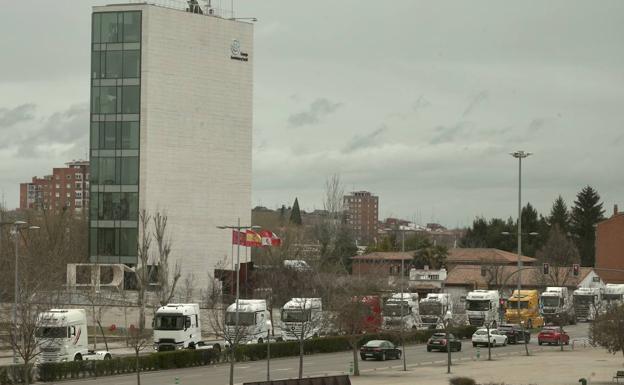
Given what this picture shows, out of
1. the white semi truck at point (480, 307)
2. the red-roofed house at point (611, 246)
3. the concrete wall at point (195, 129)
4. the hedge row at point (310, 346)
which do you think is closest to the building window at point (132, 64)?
the concrete wall at point (195, 129)

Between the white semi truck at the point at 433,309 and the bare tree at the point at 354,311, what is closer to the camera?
the bare tree at the point at 354,311

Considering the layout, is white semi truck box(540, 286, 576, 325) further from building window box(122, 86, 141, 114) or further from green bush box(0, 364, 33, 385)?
green bush box(0, 364, 33, 385)

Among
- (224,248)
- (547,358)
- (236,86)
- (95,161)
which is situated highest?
(236,86)

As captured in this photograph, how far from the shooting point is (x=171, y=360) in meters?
60.8

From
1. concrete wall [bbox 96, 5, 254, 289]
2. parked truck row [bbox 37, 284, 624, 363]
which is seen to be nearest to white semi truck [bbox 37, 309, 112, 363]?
parked truck row [bbox 37, 284, 624, 363]

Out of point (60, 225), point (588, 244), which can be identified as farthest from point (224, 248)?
point (588, 244)

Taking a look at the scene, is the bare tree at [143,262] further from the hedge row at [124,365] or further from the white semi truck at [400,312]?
the hedge row at [124,365]

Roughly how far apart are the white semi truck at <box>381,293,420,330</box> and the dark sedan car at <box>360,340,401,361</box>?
350 cm

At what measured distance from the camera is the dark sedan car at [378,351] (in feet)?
223

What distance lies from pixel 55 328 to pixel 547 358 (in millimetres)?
31790

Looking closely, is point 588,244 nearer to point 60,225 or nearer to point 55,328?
point 60,225

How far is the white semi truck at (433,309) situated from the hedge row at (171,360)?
11674 millimetres

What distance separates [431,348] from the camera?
7631 cm

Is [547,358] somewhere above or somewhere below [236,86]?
below
